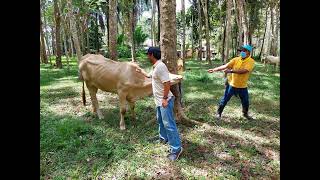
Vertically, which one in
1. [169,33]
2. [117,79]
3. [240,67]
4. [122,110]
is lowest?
[122,110]

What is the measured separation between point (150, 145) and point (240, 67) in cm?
273

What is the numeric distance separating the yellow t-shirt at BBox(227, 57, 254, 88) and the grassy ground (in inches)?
34.5

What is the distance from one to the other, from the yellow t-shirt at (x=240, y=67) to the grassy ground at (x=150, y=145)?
2.88 feet

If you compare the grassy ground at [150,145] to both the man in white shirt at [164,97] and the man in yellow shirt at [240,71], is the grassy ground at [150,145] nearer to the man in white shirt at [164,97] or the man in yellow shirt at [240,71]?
the man in white shirt at [164,97]

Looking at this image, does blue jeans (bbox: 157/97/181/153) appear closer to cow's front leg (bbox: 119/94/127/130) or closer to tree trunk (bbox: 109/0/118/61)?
cow's front leg (bbox: 119/94/127/130)

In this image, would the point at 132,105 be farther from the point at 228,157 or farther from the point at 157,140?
the point at 228,157

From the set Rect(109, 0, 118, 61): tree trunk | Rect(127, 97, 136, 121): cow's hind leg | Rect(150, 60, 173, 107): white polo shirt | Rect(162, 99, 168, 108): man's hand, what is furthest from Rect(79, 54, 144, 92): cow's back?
Rect(109, 0, 118, 61): tree trunk

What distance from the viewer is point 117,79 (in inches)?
288

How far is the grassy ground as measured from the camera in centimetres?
509

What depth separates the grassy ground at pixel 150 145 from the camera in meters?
5.09

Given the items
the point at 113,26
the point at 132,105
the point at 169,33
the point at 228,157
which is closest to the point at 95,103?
the point at 132,105

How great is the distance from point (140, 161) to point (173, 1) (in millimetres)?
3141
